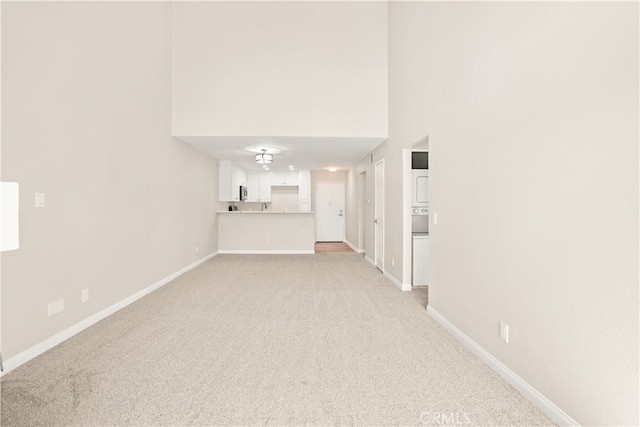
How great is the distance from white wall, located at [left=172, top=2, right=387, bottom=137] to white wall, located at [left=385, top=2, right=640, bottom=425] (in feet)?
6.76

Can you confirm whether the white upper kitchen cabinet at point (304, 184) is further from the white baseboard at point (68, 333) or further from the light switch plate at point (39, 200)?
the light switch plate at point (39, 200)

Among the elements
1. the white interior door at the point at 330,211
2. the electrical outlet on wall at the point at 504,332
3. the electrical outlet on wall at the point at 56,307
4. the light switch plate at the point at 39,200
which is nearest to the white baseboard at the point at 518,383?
the electrical outlet on wall at the point at 504,332

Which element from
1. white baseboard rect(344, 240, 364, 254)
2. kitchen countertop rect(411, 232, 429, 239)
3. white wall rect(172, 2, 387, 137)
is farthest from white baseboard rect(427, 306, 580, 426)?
white baseboard rect(344, 240, 364, 254)

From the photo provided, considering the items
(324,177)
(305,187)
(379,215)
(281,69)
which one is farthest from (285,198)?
(281,69)

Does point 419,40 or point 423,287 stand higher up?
point 419,40

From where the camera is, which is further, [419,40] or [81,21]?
[419,40]

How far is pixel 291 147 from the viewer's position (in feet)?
19.8

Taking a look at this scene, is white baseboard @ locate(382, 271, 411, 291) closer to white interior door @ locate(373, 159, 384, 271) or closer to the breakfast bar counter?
white interior door @ locate(373, 159, 384, 271)

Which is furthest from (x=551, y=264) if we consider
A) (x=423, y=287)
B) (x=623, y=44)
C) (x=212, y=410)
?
(x=423, y=287)

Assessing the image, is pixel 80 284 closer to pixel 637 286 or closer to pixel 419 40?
pixel 637 286

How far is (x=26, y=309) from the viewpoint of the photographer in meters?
2.41

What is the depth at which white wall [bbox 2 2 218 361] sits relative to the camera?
2.36 metres

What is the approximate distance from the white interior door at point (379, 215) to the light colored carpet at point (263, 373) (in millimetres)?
1933

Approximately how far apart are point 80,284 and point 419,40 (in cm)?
433
